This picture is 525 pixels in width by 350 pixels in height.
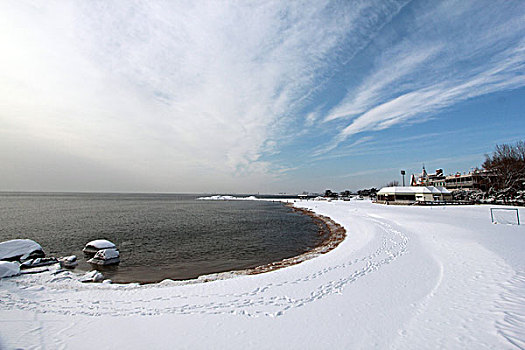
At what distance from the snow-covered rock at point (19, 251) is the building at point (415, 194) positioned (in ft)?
190

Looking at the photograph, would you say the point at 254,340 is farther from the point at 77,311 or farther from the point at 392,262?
the point at 392,262

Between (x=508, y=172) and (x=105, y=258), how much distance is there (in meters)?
61.2

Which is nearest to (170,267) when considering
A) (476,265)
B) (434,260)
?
(434,260)

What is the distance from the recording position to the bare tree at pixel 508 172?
42.8 meters

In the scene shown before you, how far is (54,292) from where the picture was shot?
33.7 feet

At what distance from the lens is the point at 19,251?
50.3 feet

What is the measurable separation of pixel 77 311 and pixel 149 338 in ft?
12.3

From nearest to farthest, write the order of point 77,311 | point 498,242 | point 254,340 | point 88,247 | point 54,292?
point 254,340, point 77,311, point 54,292, point 498,242, point 88,247

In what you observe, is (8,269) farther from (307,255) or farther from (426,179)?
(426,179)

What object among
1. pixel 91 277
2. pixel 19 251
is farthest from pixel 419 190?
pixel 19 251

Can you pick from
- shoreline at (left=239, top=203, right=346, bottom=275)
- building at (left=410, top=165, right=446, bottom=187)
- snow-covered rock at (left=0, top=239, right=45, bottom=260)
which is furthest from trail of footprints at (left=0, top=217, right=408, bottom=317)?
building at (left=410, top=165, right=446, bottom=187)

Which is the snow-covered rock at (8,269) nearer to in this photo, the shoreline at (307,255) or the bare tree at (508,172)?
the shoreline at (307,255)

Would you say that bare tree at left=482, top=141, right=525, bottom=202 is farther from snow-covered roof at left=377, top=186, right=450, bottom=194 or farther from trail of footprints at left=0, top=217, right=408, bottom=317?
trail of footprints at left=0, top=217, right=408, bottom=317

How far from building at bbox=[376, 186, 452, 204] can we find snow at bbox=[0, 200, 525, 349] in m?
45.5
